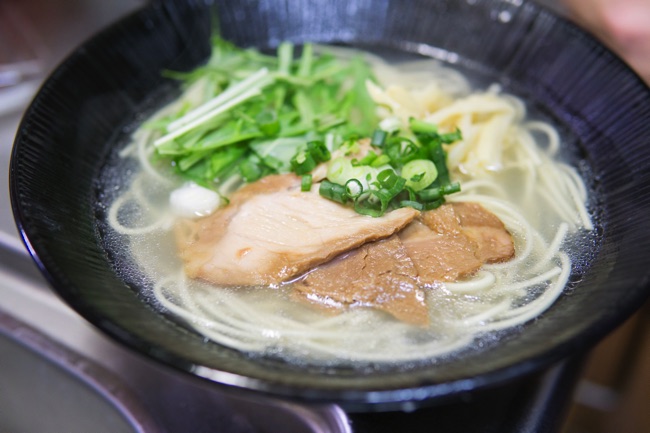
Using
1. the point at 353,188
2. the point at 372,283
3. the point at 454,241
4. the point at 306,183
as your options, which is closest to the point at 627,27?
the point at 454,241

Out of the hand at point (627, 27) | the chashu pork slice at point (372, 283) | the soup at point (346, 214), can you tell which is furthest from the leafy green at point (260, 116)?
the hand at point (627, 27)

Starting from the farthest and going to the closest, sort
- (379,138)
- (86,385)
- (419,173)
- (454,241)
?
1. (379,138)
2. (419,173)
3. (454,241)
4. (86,385)

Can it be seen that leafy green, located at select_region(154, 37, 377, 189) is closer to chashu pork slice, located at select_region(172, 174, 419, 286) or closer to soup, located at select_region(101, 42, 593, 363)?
soup, located at select_region(101, 42, 593, 363)

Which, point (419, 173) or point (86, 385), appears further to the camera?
point (419, 173)

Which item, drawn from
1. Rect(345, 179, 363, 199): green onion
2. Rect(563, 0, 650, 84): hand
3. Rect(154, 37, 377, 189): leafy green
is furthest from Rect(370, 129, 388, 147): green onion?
Rect(563, 0, 650, 84): hand

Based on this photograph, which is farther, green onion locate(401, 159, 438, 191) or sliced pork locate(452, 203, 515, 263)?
green onion locate(401, 159, 438, 191)

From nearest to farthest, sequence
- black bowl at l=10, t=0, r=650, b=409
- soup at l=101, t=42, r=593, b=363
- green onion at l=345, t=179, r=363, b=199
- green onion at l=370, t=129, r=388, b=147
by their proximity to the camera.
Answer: black bowl at l=10, t=0, r=650, b=409, soup at l=101, t=42, r=593, b=363, green onion at l=345, t=179, r=363, b=199, green onion at l=370, t=129, r=388, b=147

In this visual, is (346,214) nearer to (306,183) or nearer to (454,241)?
(306,183)

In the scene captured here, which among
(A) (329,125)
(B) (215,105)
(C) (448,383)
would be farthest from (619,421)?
(B) (215,105)
